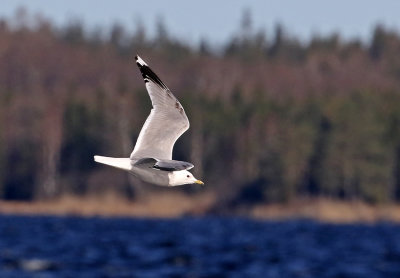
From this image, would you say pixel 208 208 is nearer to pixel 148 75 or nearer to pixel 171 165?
pixel 148 75

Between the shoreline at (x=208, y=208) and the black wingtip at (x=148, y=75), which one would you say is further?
the shoreline at (x=208, y=208)

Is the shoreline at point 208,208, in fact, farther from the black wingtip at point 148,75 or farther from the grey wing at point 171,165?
the grey wing at point 171,165

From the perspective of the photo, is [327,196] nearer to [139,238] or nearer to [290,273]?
[139,238]

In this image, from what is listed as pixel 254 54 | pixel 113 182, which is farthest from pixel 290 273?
pixel 254 54

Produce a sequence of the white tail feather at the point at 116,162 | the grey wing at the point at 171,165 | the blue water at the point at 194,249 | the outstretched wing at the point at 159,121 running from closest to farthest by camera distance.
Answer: the grey wing at the point at 171,165
the white tail feather at the point at 116,162
the outstretched wing at the point at 159,121
the blue water at the point at 194,249

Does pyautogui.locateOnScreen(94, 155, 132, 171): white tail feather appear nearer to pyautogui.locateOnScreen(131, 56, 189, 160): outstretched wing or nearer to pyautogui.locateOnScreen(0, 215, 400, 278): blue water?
pyautogui.locateOnScreen(131, 56, 189, 160): outstretched wing

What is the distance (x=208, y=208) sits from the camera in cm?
10531

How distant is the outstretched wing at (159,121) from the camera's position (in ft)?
33.3

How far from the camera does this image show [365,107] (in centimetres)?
11019

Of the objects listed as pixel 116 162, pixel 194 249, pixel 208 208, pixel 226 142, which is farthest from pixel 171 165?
pixel 226 142

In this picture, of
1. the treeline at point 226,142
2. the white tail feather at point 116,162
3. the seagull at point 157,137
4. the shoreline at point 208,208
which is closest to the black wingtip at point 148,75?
the seagull at point 157,137

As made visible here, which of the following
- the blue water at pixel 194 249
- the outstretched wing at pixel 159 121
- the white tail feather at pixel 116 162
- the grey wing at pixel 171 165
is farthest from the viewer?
the blue water at pixel 194 249

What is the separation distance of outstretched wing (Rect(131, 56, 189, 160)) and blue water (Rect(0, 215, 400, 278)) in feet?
141

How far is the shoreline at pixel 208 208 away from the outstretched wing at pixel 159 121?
93.1m
